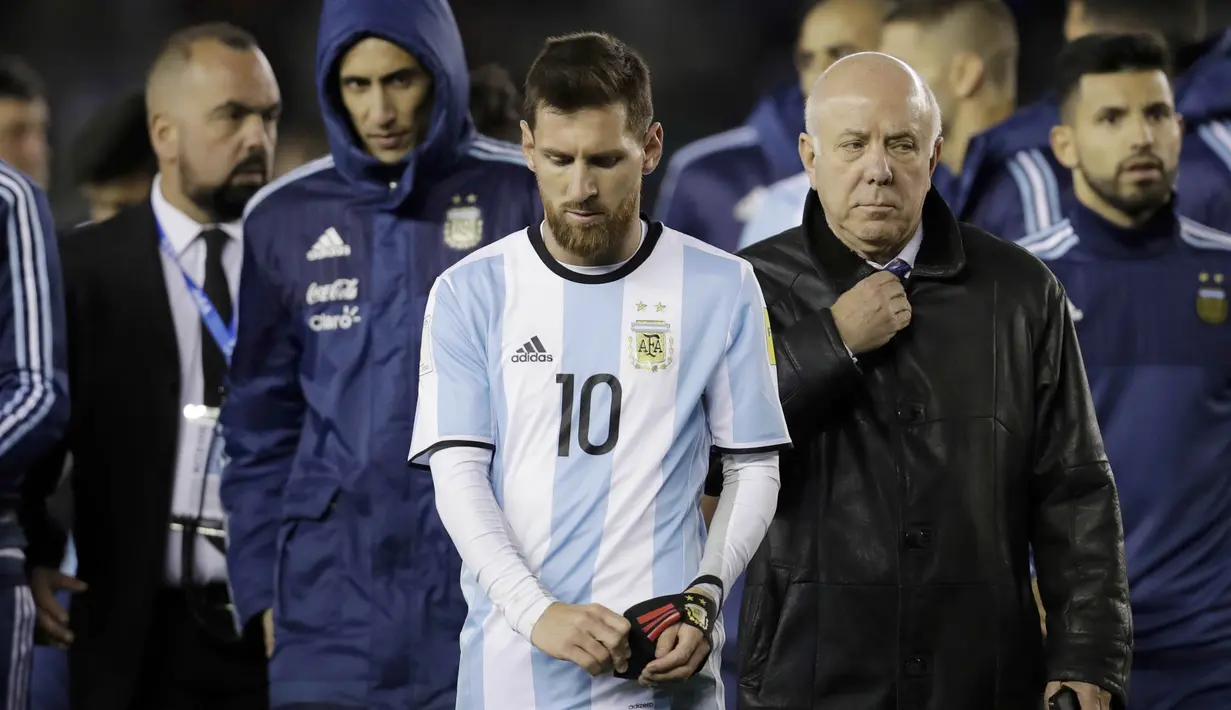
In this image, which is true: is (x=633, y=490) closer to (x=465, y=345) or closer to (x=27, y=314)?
(x=465, y=345)

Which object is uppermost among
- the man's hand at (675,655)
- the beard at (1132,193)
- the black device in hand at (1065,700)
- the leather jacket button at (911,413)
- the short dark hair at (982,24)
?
the short dark hair at (982,24)

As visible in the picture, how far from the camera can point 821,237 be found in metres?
3.09

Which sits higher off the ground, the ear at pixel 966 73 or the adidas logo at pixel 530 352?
the ear at pixel 966 73

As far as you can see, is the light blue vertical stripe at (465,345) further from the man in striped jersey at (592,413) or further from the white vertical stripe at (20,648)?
the white vertical stripe at (20,648)

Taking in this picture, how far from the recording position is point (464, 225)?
12.5 ft

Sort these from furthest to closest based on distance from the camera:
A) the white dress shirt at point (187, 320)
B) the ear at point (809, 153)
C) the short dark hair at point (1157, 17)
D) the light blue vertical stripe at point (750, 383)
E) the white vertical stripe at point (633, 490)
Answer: the short dark hair at point (1157, 17) → the white dress shirt at point (187, 320) → the ear at point (809, 153) → the light blue vertical stripe at point (750, 383) → the white vertical stripe at point (633, 490)

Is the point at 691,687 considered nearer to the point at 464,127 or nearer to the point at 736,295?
the point at 736,295

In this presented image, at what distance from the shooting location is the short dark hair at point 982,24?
5668 millimetres

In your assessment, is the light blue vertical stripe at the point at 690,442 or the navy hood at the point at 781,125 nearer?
the light blue vertical stripe at the point at 690,442

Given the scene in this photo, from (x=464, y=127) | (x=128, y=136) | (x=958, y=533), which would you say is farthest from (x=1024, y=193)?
(x=128, y=136)

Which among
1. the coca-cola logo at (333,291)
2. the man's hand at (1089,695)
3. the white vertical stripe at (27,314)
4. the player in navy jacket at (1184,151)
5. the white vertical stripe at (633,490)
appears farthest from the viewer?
the player in navy jacket at (1184,151)

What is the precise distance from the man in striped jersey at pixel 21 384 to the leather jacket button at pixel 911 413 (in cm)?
179

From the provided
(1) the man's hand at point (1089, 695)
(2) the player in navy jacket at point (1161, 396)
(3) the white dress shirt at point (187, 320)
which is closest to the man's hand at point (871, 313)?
(1) the man's hand at point (1089, 695)

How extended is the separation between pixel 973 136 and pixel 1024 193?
2.23ft
